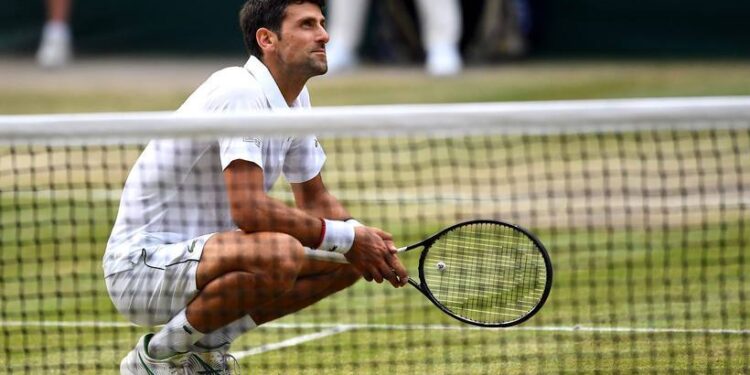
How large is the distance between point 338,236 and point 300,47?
2.27 ft

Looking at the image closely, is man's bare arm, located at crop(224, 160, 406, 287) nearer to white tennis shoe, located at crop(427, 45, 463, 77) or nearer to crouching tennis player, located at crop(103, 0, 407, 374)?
crouching tennis player, located at crop(103, 0, 407, 374)

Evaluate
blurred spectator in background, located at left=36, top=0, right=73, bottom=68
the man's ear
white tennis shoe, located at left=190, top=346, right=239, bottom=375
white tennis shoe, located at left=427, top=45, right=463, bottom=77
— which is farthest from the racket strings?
blurred spectator in background, located at left=36, top=0, right=73, bottom=68

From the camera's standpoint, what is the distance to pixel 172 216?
4895 millimetres

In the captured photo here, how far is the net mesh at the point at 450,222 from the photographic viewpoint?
15.2 feet

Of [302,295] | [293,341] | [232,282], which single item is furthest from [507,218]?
[232,282]

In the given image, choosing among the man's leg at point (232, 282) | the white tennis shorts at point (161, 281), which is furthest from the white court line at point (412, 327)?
the man's leg at point (232, 282)

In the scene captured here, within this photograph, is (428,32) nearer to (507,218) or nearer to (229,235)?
(507,218)

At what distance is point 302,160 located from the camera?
521 cm

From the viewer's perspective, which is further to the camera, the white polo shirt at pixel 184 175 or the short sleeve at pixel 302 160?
the short sleeve at pixel 302 160

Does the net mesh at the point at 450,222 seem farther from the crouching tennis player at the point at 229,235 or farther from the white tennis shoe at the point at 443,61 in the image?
the white tennis shoe at the point at 443,61

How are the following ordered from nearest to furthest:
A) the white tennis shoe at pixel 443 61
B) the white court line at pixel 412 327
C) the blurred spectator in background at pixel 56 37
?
the white court line at pixel 412 327, the white tennis shoe at pixel 443 61, the blurred spectator in background at pixel 56 37

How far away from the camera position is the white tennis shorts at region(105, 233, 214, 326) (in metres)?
4.72

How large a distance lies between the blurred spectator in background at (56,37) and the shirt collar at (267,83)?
9449 mm

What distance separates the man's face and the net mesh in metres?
0.38
